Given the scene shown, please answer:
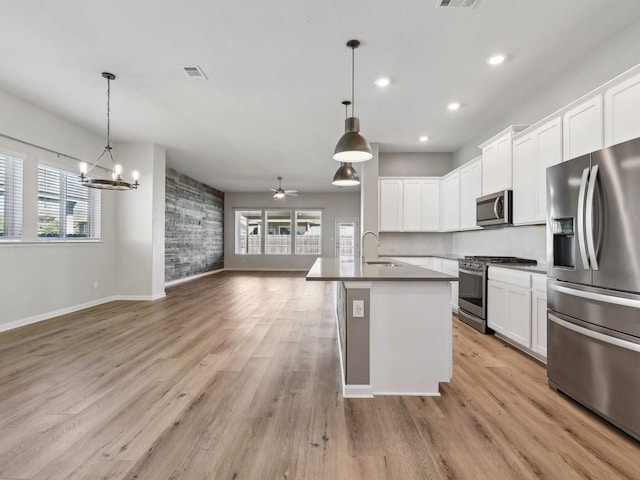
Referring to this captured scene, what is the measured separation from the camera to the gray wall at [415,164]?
21.2 feet

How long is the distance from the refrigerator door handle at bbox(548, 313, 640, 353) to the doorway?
945 centimetres

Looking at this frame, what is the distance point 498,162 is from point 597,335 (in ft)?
8.88

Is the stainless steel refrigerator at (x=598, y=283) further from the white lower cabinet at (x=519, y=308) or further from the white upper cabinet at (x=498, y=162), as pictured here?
the white upper cabinet at (x=498, y=162)

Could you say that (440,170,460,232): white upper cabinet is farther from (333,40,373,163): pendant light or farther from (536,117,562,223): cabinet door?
(333,40,373,163): pendant light

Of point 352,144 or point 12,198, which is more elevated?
point 352,144

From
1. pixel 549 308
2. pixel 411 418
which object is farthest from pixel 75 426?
pixel 549 308

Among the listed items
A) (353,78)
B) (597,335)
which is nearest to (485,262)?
(597,335)

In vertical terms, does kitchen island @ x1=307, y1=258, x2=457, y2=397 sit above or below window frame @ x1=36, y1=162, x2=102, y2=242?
below

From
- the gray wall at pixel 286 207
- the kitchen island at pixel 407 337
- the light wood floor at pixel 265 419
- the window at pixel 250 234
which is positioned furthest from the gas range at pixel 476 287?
the window at pixel 250 234

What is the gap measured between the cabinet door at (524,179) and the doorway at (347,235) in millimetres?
8079

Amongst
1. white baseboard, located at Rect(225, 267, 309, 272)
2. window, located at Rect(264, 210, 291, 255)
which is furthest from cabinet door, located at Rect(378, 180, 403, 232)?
window, located at Rect(264, 210, 291, 255)

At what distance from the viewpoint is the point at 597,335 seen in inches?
81.6

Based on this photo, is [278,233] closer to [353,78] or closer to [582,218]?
[353,78]

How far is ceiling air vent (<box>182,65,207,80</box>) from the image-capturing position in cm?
338
